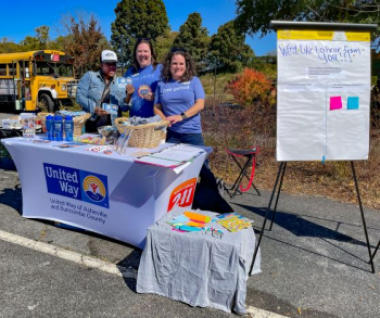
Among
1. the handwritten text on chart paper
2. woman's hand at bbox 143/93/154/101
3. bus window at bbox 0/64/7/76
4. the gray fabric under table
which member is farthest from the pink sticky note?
bus window at bbox 0/64/7/76

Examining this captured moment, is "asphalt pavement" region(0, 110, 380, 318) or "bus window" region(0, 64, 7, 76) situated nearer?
"asphalt pavement" region(0, 110, 380, 318)

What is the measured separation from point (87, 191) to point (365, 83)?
2.48 m

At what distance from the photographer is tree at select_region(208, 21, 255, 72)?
23.3m

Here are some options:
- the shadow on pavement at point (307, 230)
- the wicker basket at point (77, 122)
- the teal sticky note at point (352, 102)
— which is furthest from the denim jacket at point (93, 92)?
the teal sticky note at point (352, 102)

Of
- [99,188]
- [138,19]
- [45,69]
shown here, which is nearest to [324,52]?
[99,188]

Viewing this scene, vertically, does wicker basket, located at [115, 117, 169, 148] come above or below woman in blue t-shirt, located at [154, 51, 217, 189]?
below

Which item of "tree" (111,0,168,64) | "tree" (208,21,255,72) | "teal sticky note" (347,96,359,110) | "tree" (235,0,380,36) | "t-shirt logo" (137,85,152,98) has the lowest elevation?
"teal sticky note" (347,96,359,110)

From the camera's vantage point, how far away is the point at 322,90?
104 inches

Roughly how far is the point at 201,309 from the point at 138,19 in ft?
135

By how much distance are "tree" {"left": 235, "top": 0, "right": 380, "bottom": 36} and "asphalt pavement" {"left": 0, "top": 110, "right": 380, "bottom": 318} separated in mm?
4073

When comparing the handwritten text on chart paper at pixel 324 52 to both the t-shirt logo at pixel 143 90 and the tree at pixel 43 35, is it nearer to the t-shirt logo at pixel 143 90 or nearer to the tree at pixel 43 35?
the t-shirt logo at pixel 143 90

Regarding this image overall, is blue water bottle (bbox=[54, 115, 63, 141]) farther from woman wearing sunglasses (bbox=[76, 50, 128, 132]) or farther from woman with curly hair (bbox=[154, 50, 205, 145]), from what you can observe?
woman with curly hair (bbox=[154, 50, 205, 145])

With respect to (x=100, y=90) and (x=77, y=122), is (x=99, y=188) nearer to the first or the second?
(x=77, y=122)

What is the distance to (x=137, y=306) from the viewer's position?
94.0 inches
